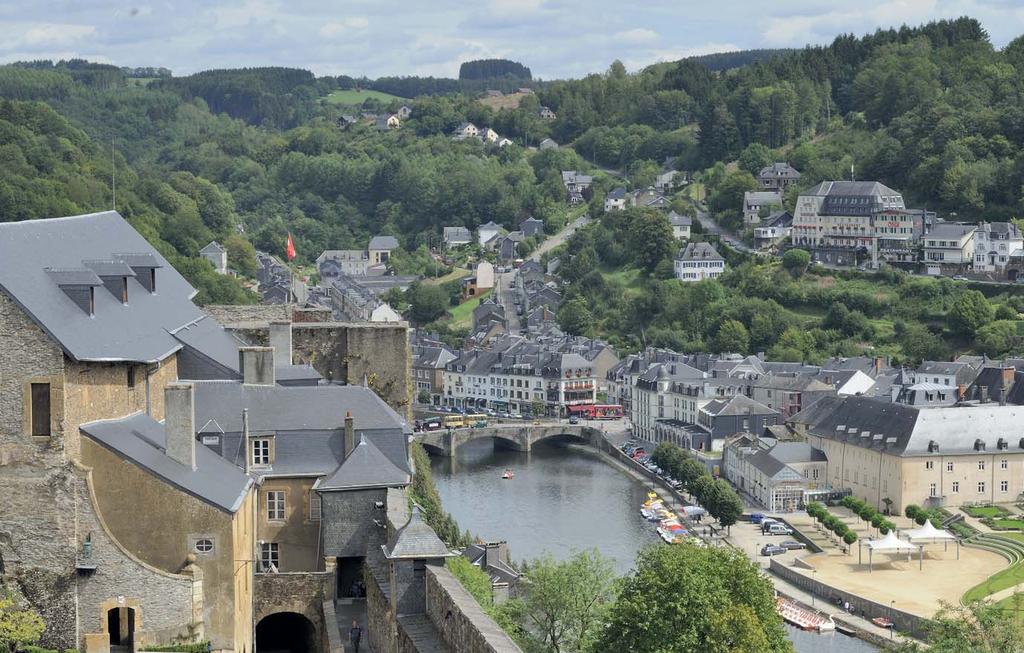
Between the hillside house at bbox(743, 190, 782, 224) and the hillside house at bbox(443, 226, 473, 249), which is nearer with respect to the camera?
the hillside house at bbox(743, 190, 782, 224)

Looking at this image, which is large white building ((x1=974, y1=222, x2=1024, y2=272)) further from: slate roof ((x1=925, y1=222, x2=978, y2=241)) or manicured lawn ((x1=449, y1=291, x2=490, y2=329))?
manicured lawn ((x1=449, y1=291, x2=490, y2=329))

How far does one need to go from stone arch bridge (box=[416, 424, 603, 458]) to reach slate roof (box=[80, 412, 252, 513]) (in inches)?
2408

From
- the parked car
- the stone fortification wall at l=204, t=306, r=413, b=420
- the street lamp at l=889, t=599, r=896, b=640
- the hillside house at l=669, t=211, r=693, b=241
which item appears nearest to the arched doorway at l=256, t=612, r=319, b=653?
the stone fortification wall at l=204, t=306, r=413, b=420

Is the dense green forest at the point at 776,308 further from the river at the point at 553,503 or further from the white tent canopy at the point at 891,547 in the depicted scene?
the white tent canopy at the point at 891,547

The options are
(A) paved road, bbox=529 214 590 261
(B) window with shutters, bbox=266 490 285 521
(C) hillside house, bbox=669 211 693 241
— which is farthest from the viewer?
(A) paved road, bbox=529 214 590 261

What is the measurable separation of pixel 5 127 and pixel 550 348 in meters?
34.8

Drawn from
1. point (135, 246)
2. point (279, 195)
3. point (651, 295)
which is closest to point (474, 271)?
point (651, 295)

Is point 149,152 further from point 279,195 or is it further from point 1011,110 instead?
point 1011,110

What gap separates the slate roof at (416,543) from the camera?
22609 millimetres

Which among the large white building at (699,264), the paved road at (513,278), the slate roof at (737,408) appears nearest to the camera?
the slate roof at (737,408)

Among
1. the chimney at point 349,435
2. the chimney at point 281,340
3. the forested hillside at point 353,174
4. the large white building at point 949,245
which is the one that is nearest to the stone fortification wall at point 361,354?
the chimney at point 281,340

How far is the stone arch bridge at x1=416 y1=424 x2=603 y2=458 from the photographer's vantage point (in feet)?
288

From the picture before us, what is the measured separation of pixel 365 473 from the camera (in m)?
27.1

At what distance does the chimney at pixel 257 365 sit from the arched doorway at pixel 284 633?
4.28 metres
